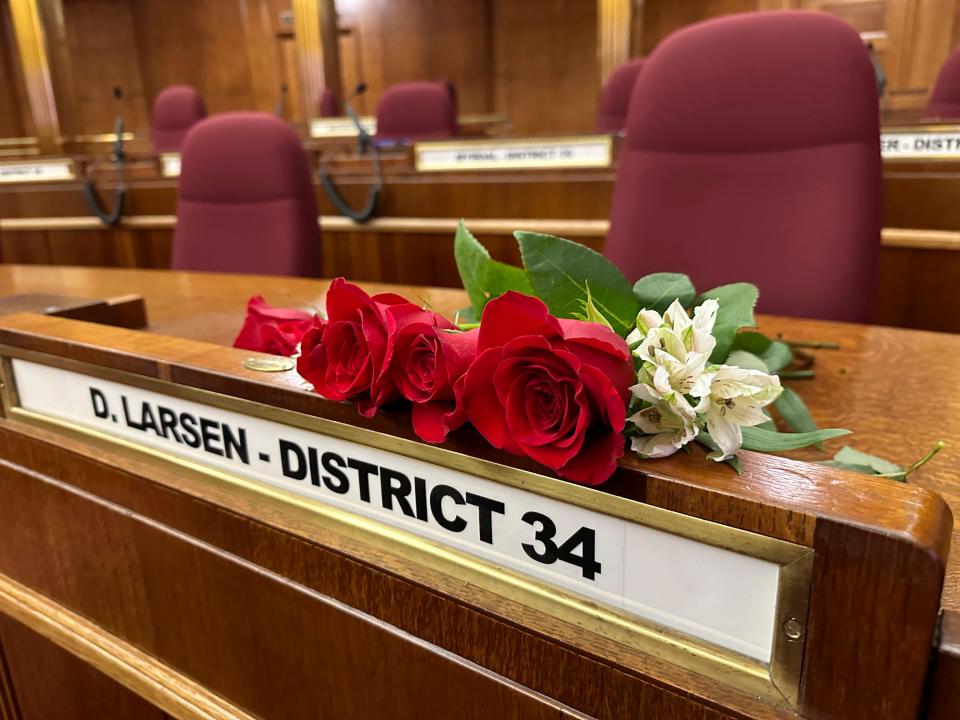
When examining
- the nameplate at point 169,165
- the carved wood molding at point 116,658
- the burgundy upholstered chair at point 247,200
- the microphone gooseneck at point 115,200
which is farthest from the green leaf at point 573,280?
the microphone gooseneck at point 115,200

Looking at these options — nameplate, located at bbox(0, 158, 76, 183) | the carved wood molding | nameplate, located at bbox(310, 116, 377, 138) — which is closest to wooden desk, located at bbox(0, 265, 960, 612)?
the carved wood molding

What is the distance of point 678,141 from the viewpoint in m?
1.03

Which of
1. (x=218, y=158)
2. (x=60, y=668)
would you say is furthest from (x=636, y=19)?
(x=60, y=668)

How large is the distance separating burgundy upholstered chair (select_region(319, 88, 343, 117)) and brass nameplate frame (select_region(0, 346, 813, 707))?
522cm

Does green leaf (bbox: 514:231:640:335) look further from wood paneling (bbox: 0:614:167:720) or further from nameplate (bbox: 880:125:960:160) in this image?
nameplate (bbox: 880:125:960:160)

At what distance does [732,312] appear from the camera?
454mm

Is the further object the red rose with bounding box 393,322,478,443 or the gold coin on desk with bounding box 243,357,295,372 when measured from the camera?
the gold coin on desk with bounding box 243,357,295,372

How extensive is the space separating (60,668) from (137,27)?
797 centimetres

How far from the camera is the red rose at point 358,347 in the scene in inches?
14.0

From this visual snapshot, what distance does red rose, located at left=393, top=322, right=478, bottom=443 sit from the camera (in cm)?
34

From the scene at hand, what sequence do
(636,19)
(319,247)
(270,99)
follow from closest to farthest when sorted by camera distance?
(319,247)
(636,19)
(270,99)

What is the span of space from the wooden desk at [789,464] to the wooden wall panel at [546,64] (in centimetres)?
566

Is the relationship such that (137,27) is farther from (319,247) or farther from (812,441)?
(812,441)

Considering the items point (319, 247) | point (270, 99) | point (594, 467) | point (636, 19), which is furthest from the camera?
point (270, 99)
